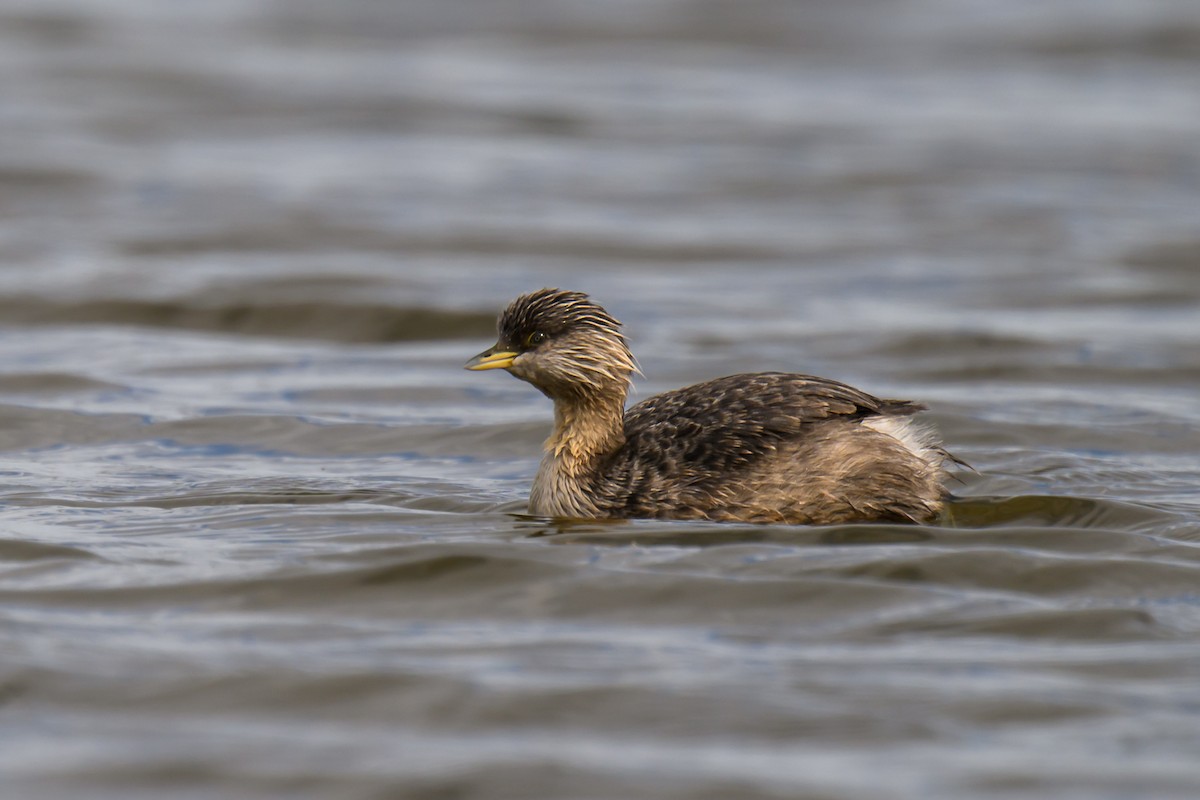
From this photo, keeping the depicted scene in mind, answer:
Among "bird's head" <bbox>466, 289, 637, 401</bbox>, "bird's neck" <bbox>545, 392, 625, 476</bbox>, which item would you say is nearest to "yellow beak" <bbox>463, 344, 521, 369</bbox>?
"bird's head" <bbox>466, 289, 637, 401</bbox>

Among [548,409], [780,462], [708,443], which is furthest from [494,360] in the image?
[548,409]

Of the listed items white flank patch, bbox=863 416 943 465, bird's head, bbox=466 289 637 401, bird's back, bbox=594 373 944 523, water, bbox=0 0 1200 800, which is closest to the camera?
water, bbox=0 0 1200 800

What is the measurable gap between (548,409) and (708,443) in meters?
3.01

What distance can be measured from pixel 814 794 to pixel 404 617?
6.87 ft

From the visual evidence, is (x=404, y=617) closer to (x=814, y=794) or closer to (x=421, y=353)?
(x=814, y=794)

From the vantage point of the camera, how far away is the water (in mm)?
5953

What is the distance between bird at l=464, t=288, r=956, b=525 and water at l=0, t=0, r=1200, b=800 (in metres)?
0.20

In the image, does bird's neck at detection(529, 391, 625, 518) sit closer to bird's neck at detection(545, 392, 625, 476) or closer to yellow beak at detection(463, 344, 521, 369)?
bird's neck at detection(545, 392, 625, 476)

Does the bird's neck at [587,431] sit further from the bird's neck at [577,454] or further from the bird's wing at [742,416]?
the bird's wing at [742,416]

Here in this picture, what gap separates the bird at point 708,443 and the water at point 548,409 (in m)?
0.20

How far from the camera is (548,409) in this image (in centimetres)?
1111

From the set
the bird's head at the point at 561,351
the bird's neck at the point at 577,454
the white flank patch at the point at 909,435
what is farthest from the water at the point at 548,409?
the bird's head at the point at 561,351

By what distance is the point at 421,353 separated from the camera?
12750 mm

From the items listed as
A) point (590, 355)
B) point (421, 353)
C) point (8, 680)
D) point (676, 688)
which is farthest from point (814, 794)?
point (421, 353)
